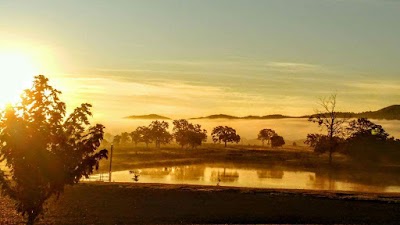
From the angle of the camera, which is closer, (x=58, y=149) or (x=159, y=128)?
(x=58, y=149)

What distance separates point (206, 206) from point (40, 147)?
1614 centimetres

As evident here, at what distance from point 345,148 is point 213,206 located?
248 feet

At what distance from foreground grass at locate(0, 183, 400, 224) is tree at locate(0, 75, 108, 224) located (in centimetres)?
801

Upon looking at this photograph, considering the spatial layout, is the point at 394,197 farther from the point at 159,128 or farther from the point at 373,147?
the point at 159,128

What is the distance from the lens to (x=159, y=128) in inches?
6895

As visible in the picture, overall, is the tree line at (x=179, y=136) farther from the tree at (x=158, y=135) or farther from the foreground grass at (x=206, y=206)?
the foreground grass at (x=206, y=206)

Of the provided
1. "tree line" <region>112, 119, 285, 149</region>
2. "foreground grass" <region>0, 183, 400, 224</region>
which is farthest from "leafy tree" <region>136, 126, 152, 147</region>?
"foreground grass" <region>0, 183, 400, 224</region>

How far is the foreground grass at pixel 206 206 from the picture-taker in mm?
30969

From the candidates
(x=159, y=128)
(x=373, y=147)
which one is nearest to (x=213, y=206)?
(x=373, y=147)

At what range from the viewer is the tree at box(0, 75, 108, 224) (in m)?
20.5

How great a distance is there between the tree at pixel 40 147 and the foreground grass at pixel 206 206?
801 centimetres

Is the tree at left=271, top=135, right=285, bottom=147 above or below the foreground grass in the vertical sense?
above

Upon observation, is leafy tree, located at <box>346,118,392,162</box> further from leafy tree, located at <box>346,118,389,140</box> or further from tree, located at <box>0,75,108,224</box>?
tree, located at <box>0,75,108,224</box>

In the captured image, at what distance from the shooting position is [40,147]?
20.9m
